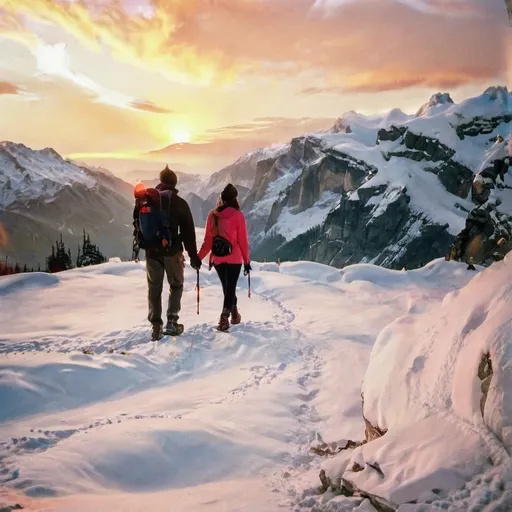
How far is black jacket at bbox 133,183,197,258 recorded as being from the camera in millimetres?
7680

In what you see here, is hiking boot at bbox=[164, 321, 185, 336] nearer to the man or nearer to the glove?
the man

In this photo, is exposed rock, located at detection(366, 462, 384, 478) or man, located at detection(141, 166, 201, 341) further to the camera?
man, located at detection(141, 166, 201, 341)

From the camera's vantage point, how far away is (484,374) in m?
2.91

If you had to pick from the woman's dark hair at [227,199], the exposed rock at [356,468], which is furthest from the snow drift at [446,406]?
the woman's dark hair at [227,199]

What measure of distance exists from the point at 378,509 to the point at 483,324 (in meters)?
1.49

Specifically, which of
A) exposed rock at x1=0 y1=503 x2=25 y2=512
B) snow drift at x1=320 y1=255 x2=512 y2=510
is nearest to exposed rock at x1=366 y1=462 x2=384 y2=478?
snow drift at x1=320 y1=255 x2=512 y2=510

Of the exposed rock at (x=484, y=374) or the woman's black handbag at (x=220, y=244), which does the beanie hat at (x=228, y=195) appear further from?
the exposed rock at (x=484, y=374)

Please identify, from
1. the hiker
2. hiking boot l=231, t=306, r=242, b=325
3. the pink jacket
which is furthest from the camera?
hiking boot l=231, t=306, r=242, b=325

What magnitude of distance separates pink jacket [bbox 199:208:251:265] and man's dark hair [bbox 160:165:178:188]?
98 cm

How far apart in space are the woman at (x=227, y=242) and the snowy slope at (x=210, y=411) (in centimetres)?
94

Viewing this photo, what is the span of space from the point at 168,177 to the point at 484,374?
6.13 meters

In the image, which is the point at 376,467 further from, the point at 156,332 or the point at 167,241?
the point at 156,332

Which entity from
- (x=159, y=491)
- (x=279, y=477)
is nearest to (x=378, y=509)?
(x=279, y=477)

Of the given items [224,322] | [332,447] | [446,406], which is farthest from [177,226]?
[446,406]
